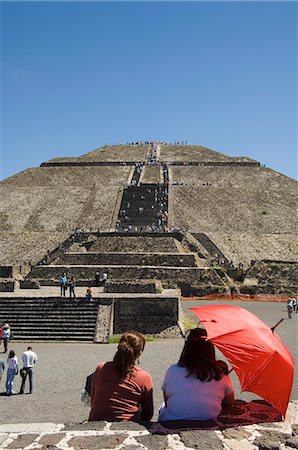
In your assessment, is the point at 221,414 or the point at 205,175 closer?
the point at 221,414

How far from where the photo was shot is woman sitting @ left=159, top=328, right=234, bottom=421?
4617 millimetres

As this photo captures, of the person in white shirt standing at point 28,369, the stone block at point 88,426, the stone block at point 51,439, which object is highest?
the stone block at point 88,426

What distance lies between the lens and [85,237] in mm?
39156

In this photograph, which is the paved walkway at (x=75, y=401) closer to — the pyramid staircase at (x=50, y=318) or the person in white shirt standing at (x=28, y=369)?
the person in white shirt standing at (x=28, y=369)

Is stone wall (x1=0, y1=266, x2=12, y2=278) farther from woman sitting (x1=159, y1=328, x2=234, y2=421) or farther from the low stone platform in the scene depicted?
woman sitting (x1=159, y1=328, x2=234, y2=421)

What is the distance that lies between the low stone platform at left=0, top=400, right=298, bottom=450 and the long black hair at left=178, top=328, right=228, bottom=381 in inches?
17.4

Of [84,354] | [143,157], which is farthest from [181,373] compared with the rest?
[143,157]

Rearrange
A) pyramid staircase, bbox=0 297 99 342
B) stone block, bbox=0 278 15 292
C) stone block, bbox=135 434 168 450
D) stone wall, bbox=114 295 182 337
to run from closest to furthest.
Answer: stone block, bbox=135 434 168 450, pyramid staircase, bbox=0 297 99 342, stone wall, bbox=114 295 182 337, stone block, bbox=0 278 15 292

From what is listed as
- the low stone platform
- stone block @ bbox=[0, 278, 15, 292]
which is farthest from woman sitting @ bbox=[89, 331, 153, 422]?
stone block @ bbox=[0, 278, 15, 292]

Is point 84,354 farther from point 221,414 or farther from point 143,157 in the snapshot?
point 143,157

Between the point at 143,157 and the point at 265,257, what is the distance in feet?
127

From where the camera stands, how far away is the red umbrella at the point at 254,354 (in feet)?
15.8

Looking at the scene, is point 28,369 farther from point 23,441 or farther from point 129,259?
point 129,259

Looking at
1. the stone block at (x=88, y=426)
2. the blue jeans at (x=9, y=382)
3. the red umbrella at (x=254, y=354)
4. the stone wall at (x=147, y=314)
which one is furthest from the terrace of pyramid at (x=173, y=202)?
the stone block at (x=88, y=426)
